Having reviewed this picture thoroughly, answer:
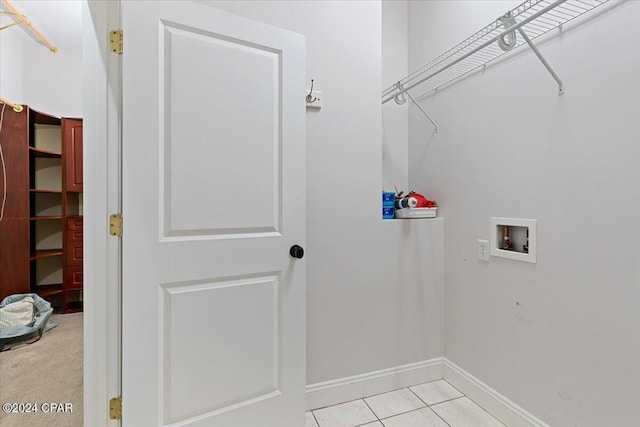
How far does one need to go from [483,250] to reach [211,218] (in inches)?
58.0

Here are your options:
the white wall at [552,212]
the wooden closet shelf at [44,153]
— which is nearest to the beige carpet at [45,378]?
the wooden closet shelf at [44,153]

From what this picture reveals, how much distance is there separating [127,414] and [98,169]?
1.00 meters

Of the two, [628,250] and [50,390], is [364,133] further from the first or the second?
[50,390]

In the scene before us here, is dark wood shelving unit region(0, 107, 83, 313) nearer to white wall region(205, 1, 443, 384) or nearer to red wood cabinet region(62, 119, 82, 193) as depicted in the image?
red wood cabinet region(62, 119, 82, 193)

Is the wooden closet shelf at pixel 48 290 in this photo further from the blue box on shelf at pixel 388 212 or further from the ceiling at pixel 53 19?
the blue box on shelf at pixel 388 212

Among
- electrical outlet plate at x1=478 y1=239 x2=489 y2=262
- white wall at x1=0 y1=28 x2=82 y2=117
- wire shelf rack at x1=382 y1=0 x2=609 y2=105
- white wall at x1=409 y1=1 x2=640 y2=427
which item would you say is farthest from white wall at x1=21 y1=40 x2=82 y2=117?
electrical outlet plate at x1=478 y1=239 x2=489 y2=262

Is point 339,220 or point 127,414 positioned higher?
point 339,220

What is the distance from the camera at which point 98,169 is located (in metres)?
1.25

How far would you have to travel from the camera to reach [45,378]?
205 centimetres

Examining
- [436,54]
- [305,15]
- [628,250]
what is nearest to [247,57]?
[305,15]

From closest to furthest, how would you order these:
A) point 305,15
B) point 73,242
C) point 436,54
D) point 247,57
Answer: point 247,57 < point 305,15 < point 436,54 < point 73,242

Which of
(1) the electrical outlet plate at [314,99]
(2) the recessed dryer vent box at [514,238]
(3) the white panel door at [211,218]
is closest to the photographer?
(3) the white panel door at [211,218]

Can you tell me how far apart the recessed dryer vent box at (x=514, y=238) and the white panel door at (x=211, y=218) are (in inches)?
41.3

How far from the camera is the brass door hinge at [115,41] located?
1.27m
